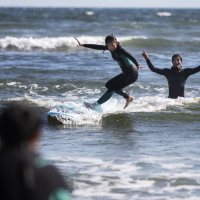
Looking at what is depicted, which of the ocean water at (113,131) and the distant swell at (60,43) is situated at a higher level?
the distant swell at (60,43)

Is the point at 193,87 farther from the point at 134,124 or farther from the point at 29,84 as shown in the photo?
the point at 134,124

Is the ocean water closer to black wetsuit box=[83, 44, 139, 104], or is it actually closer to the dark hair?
black wetsuit box=[83, 44, 139, 104]

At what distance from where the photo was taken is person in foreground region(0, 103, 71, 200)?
3.01 m

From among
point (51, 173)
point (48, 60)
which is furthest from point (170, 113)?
point (48, 60)

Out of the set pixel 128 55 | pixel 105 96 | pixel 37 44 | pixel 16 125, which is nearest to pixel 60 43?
pixel 37 44

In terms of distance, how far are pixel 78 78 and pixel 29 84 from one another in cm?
159

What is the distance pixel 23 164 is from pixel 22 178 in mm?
64

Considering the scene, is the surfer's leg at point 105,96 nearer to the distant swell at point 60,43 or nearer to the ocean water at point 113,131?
the ocean water at point 113,131

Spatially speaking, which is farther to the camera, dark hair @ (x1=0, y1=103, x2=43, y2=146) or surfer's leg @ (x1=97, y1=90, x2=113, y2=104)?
surfer's leg @ (x1=97, y1=90, x2=113, y2=104)

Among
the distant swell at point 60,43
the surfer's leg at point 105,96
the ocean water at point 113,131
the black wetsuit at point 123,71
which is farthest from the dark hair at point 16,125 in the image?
the distant swell at point 60,43

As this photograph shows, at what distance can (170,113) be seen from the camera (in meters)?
11.7

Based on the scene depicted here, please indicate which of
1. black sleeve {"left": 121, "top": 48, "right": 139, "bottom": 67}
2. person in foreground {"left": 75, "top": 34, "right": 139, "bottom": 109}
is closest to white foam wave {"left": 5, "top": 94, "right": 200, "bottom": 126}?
person in foreground {"left": 75, "top": 34, "right": 139, "bottom": 109}

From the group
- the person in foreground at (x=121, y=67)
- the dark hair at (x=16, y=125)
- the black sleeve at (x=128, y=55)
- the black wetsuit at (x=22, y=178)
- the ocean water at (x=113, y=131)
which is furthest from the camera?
the black sleeve at (x=128, y=55)

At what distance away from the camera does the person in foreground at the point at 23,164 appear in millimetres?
3008
